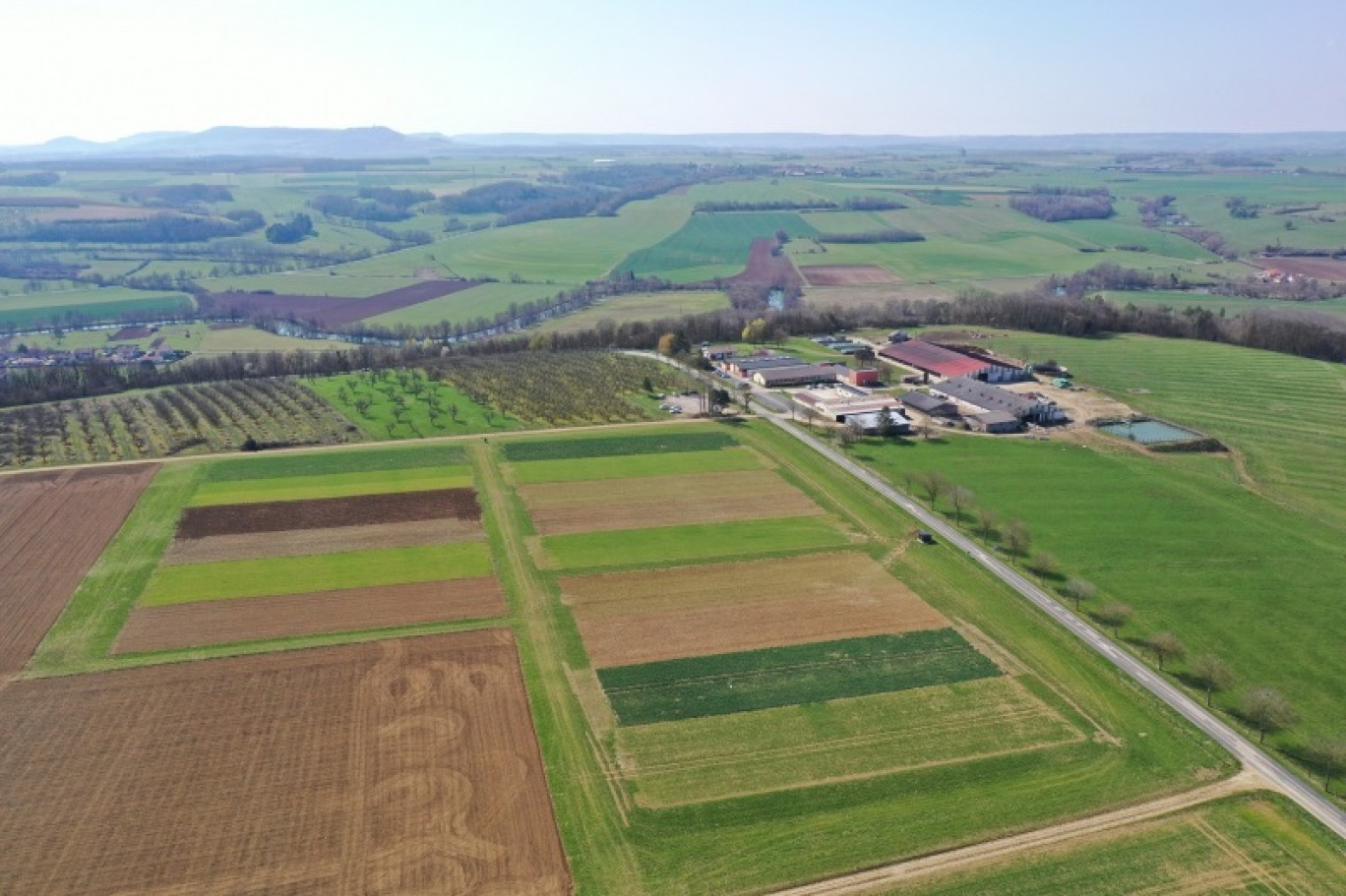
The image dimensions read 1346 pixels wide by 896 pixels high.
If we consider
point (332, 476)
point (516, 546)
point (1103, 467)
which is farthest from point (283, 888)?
point (1103, 467)

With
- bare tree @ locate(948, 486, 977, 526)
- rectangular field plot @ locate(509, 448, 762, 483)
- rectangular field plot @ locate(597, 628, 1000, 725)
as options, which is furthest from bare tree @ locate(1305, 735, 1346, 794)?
rectangular field plot @ locate(509, 448, 762, 483)

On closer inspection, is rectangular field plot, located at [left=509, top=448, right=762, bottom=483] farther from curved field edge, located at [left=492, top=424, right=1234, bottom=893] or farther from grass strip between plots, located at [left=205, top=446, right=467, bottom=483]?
A: curved field edge, located at [left=492, top=424, right=1234, bottom=893]

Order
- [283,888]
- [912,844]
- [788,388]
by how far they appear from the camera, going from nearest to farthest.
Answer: [283,888] → [912,844] → [788,388]

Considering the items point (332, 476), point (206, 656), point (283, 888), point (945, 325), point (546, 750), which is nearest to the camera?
point (283, 888)

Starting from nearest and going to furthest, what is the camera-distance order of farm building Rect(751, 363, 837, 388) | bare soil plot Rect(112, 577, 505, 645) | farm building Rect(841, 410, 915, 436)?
bare soil plot Rect(112, 577, 505, 645), farm building Rect(841, 410, 915, 436), farm building Rect(751, 363, 837, 388)

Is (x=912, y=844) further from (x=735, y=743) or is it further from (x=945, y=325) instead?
(x=945, y=325)

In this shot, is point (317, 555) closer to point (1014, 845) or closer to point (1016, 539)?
→ point (1014, 845)

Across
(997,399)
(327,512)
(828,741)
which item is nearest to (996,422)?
(997,399)
